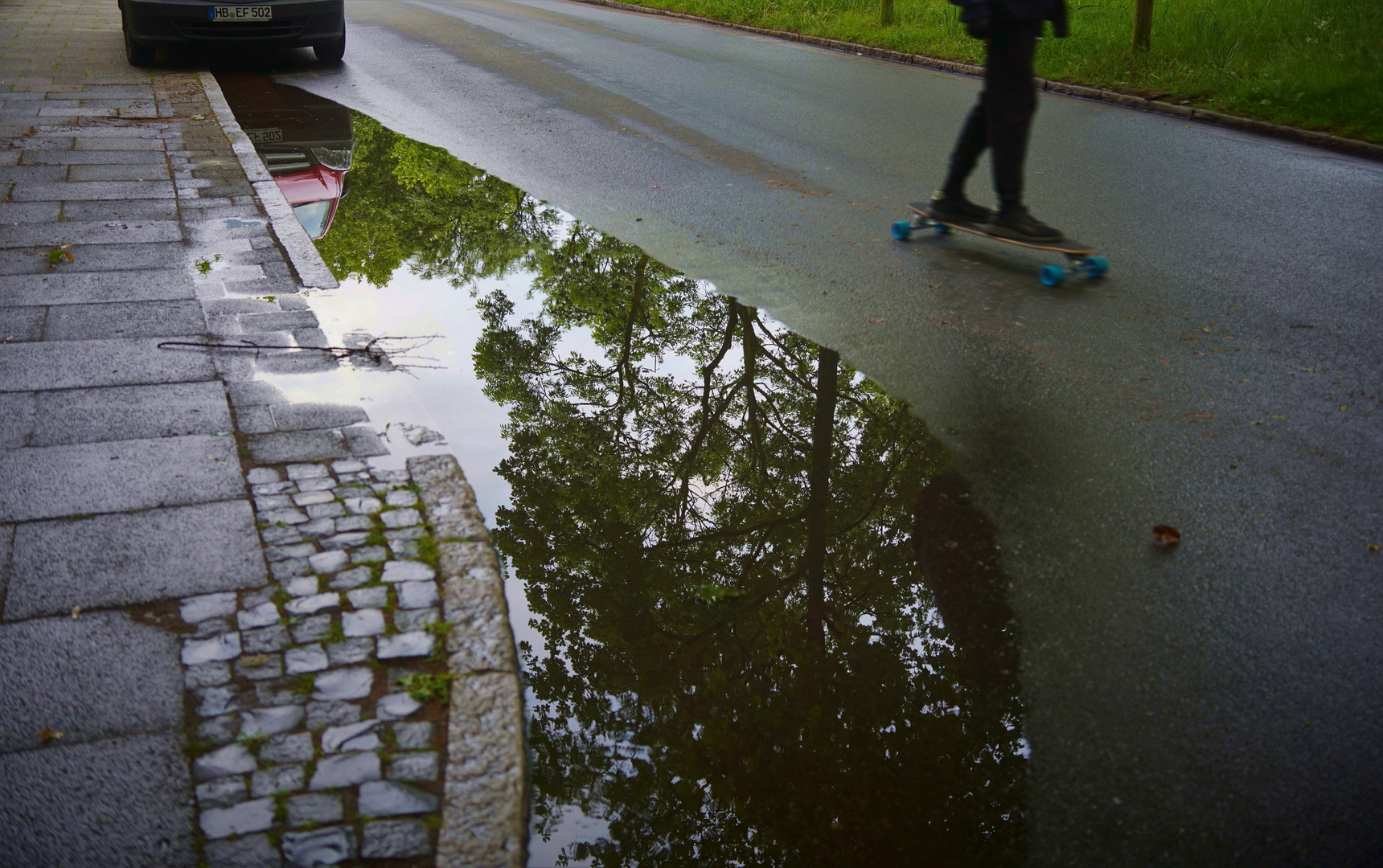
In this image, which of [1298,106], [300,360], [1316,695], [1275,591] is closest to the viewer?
[1316,695]

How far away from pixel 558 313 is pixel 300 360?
5.03 feet

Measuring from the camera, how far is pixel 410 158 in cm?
870

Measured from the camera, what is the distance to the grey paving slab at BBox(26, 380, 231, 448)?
3969 mm

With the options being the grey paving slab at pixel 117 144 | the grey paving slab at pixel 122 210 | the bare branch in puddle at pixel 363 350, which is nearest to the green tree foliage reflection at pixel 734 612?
the bare branch in puddle at pixel 363 350

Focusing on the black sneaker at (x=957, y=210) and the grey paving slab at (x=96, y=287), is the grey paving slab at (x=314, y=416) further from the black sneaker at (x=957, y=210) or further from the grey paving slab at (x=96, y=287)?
the black sneaker at (x=957, y=210)

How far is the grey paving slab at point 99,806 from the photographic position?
2.22 m

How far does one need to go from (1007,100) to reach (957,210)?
0.77 meters

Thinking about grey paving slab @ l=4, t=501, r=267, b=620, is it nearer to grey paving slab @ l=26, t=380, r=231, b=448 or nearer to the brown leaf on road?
the brown leaf on road

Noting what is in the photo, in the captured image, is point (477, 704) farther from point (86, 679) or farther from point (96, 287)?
point (96, 287)

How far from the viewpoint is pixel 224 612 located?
2.98 meters

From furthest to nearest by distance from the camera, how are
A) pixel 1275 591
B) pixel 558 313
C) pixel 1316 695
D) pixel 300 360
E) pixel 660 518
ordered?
pixel 558 313 < pixel 300 360 < pixel 660 518 < pixel 1275 591 < pixel 1316 695

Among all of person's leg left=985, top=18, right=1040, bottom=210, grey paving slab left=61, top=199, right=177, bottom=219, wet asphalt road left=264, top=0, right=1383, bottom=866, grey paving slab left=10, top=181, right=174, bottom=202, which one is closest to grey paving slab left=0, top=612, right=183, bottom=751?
wet asphalt road left=264, top=0, right=1383, bottom=866

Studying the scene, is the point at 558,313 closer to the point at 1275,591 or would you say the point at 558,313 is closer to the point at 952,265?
the point at 952,265

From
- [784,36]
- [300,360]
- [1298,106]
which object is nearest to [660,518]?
[300,360]
